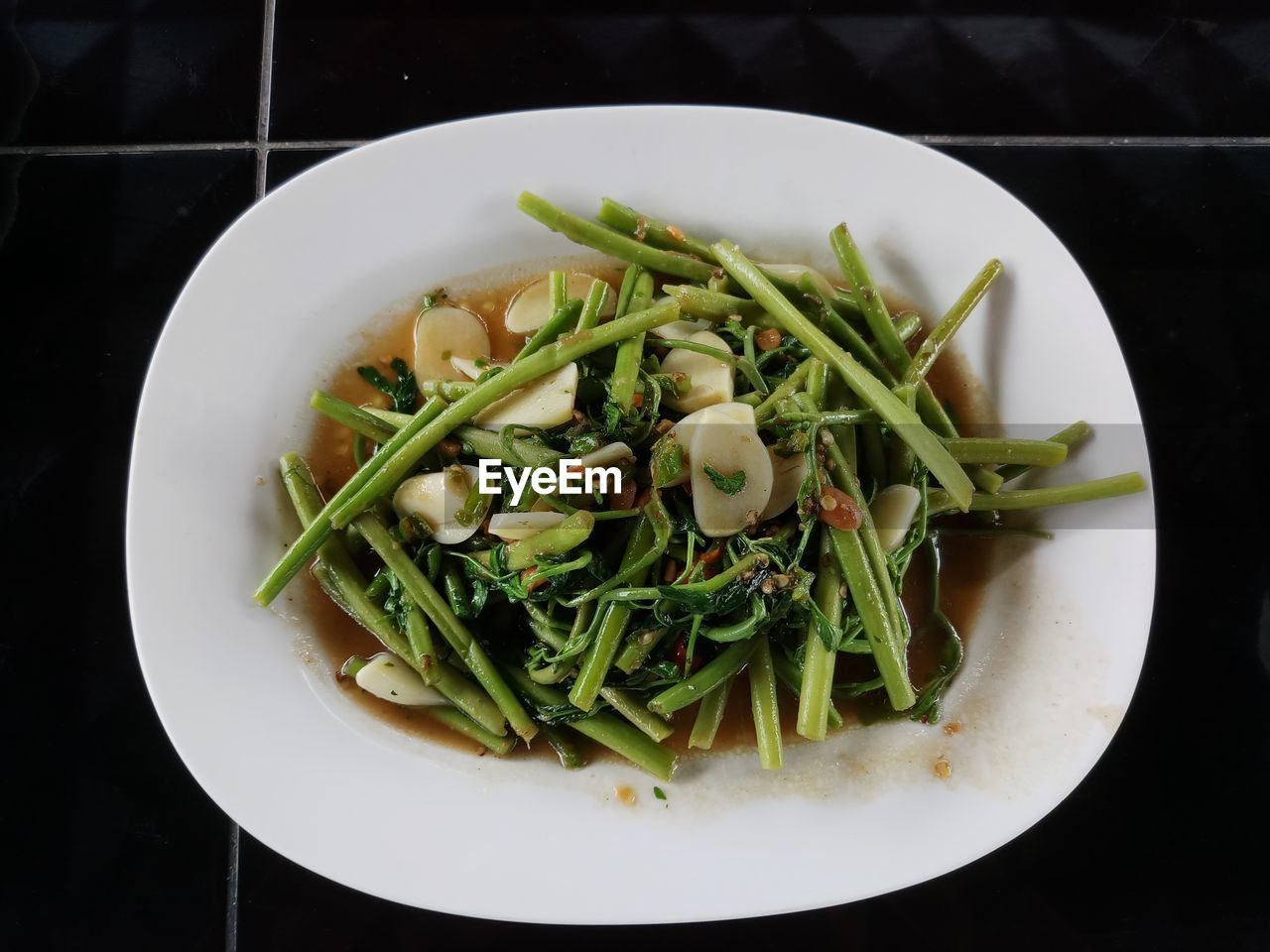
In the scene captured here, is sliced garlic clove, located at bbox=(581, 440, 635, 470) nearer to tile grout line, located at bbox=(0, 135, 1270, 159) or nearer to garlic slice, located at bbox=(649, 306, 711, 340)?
garlic slice, located at bbox=(649, 306, 711, 340)

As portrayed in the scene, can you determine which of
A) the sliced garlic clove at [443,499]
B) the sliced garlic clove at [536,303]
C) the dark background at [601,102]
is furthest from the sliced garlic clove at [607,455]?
the dark background at [601,102]

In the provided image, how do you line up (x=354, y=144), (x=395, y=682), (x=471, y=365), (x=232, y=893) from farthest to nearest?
(x=354, y=144) → (x=232, y=893) → (x=471, y=365) → (x=395, y=682)

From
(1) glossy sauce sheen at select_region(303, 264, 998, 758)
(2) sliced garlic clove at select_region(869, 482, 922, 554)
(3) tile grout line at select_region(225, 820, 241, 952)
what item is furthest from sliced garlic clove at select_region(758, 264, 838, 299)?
(3) tile grout line at select_region(225, 820, 241, 952)

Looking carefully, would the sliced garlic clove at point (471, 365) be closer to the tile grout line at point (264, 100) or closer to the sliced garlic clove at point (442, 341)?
the sliced garlic clove at point (442, 341)

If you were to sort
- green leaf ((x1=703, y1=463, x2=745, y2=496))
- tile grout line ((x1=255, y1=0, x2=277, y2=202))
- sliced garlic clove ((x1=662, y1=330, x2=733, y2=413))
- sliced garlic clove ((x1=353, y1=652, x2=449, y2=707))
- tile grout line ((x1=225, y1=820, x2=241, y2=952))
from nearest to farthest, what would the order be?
green leaf ((x1=703, y1=463, x2=745, y2=496)) → sliced garlic clove ((x1=662, y1=330, x2=733, y2=413)) → sliced garlic clove ((x1=353, y1=652, x2=449, y2=707)) → tile grout line ((x1=225, y1=820, x2=241, y2=952)) → tile grout line ((x1=255, y1=0, x2=277, y2=202))

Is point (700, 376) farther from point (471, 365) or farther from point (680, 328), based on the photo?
point (471, 365)

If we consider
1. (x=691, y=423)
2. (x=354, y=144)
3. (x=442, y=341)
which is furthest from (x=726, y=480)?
(x=354, y=144)
